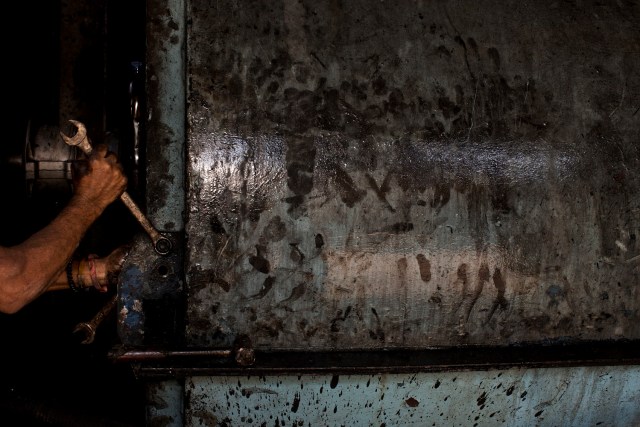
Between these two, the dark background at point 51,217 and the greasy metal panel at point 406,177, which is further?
the dark background at point 51,217

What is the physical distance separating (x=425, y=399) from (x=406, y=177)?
0.58m

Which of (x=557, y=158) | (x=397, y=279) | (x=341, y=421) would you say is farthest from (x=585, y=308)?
(x=341, y=421)

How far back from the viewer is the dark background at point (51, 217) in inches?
71.3

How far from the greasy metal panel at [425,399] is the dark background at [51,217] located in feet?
2.09

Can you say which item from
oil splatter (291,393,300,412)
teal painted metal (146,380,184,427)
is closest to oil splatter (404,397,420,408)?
oil splatter (291,393,300,412)

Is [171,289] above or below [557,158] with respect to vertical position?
below

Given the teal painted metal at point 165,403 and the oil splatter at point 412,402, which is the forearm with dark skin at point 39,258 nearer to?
the teal painted metal at point 165,403

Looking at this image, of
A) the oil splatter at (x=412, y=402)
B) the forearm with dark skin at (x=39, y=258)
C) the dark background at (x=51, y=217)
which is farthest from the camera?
the dark background at (x=51, y=217)

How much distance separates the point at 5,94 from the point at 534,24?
6.51 ft

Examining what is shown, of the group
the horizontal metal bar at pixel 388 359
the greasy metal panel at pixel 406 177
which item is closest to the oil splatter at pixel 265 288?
the greasy metal panel at pixel 406 177

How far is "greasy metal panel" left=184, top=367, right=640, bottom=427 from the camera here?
4.04 ft

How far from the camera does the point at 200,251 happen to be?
3.84 feet

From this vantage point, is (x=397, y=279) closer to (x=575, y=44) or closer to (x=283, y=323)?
(x=283, y=323)

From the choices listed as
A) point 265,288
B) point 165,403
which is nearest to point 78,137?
point 265,288
